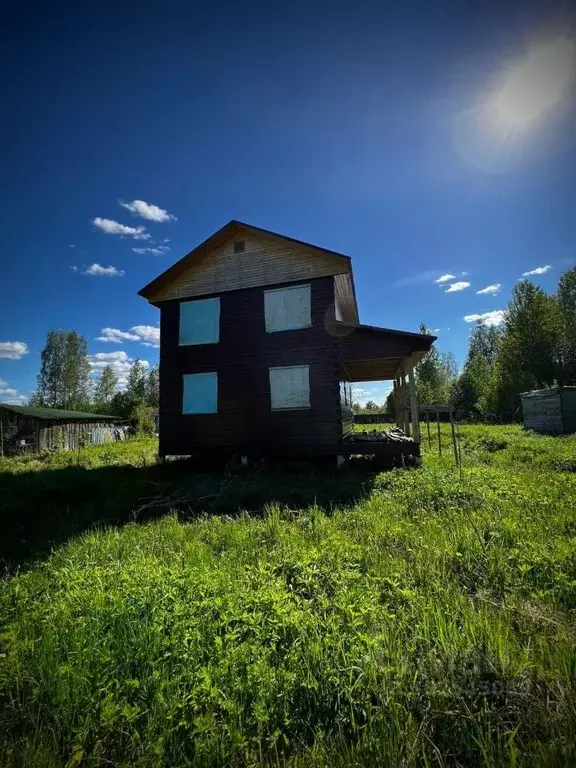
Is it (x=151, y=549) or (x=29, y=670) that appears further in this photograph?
(x=151, y=549)

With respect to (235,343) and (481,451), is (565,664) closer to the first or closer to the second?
(235,343)

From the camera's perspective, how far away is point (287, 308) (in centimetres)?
1452

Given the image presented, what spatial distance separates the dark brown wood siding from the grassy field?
24.6 feet

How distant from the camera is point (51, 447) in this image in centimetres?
3020

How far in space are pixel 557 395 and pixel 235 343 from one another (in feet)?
67.9

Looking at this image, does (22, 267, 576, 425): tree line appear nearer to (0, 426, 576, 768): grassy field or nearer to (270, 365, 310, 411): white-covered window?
(270, 365, 310, 411): white-covered window

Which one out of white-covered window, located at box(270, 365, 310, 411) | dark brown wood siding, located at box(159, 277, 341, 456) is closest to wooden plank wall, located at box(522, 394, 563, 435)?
dark brown wood siding, located at box(159, 277, 341, 456)

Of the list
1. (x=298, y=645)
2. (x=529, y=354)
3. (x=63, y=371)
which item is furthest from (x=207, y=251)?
(x=63, y=371)

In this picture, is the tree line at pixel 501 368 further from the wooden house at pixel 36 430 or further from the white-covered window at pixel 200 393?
the white-covered window at pixel 200 393

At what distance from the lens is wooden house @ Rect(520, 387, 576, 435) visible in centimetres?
2234

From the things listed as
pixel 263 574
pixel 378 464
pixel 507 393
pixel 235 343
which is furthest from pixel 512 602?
pixel 507 393

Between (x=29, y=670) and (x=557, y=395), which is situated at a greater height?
(x=557, y=395)

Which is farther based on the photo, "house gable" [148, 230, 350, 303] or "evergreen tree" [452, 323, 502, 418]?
"evergreen tree" [452, 323, 502, 418]

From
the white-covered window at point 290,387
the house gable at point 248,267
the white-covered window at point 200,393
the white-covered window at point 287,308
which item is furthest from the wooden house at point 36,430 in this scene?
the white-covered window at point 287,308
